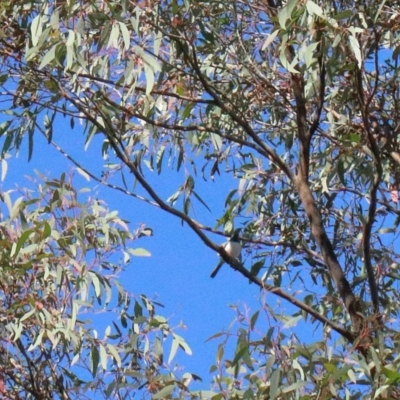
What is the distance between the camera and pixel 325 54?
3564 millimetres

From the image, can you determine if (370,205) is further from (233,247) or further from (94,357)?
(94,357)

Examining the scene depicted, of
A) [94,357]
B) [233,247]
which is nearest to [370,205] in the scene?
[233,247]

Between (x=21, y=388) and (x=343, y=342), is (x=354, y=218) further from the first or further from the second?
(x=21, y=388)

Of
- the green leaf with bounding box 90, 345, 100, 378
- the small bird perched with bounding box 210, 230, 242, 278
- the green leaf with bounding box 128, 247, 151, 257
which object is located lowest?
the green leaf with bounding box 90, 345, 100, 378

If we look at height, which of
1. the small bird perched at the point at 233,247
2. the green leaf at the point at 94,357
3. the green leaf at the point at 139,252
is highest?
the small bird perched at the point at 233,247

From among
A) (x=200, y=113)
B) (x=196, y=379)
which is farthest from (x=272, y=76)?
(x=196, y=379)

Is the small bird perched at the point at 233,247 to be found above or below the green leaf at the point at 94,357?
above

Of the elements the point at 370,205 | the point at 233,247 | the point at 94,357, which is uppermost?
the point at 233,247

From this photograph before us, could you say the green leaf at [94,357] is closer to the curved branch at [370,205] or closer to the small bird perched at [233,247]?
the small bird perched at [233,247]

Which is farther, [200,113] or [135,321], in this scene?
[200,113]

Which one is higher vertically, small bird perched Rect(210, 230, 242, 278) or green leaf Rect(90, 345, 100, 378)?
small bird perched Rect(210, 230, 242, 278)

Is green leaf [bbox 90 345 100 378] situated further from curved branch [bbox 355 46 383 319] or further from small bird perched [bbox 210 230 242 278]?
curved branch [bbox 355 46 383 319]

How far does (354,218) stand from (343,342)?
0.98 m

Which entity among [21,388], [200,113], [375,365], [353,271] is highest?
[200,113]
